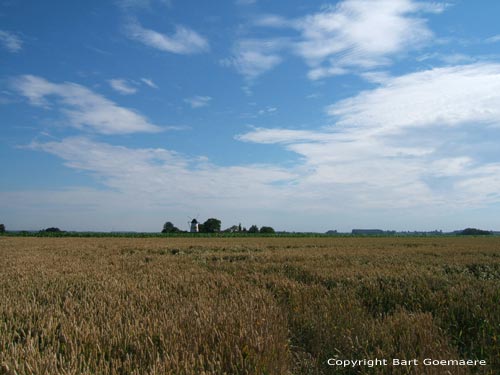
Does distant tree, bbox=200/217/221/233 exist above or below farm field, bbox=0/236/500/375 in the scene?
above

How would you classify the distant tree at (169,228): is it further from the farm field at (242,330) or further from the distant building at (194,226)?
the farm field at (242,330)

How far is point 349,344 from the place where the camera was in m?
3.99

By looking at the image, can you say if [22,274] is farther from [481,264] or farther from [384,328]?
[481,264]

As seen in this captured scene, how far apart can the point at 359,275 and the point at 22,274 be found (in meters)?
9.30

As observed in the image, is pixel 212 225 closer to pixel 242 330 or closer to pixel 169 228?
pixel 169 228

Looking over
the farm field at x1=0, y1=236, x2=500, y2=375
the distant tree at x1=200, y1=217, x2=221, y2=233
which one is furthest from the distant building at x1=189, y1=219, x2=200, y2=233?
the farm field at x1=0, y1=236, x2=500, y2=375

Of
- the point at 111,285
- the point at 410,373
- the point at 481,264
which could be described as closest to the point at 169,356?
the point at 410,373

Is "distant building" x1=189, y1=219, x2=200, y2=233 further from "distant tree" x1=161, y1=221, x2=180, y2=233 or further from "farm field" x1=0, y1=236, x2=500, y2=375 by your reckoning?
"farm field" x1=0, y1=236, x2=500, y2=375

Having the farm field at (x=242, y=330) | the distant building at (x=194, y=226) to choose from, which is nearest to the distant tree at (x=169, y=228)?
the distant building at (x=194, y=226)

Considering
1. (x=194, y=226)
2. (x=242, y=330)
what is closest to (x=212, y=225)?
(x=194, y=226)

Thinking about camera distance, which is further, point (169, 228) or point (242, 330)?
point (169, 228)

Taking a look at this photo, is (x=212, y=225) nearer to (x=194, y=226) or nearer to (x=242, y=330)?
(x=194, y=226)

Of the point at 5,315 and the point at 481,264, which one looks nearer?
the point at 5,315

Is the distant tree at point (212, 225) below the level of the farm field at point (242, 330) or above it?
above
